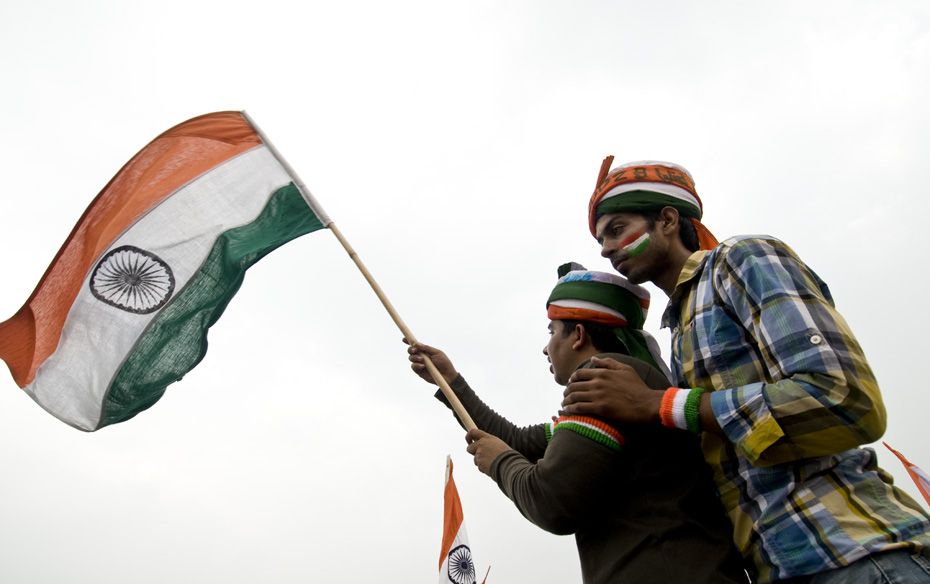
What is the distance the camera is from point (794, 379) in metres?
2.34

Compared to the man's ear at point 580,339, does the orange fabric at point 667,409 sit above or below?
below

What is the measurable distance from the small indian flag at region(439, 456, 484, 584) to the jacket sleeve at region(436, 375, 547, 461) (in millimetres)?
6071

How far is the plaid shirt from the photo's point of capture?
7.43 feet

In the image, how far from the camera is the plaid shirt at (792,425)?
2266 millimetres

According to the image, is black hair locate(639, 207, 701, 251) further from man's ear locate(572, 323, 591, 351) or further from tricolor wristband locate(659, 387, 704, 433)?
tricolor wristband locate(659, 387, 704, 433)

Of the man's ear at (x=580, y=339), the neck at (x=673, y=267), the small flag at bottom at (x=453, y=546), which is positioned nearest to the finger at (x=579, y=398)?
the man's ear at (x=580, y=339)

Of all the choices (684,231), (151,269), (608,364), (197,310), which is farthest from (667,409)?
(151,269)

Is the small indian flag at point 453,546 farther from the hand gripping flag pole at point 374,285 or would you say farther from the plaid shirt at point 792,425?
the plaid shirt at point 792,425

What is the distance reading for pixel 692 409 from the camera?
2.54m

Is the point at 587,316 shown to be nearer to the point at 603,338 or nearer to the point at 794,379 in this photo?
the point at 603,338

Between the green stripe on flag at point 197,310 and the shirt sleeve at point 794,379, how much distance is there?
3643mm

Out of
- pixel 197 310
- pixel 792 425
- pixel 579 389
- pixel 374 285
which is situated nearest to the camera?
pixel 792 425

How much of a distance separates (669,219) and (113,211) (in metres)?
4.05

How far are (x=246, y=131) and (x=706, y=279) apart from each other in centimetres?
405
